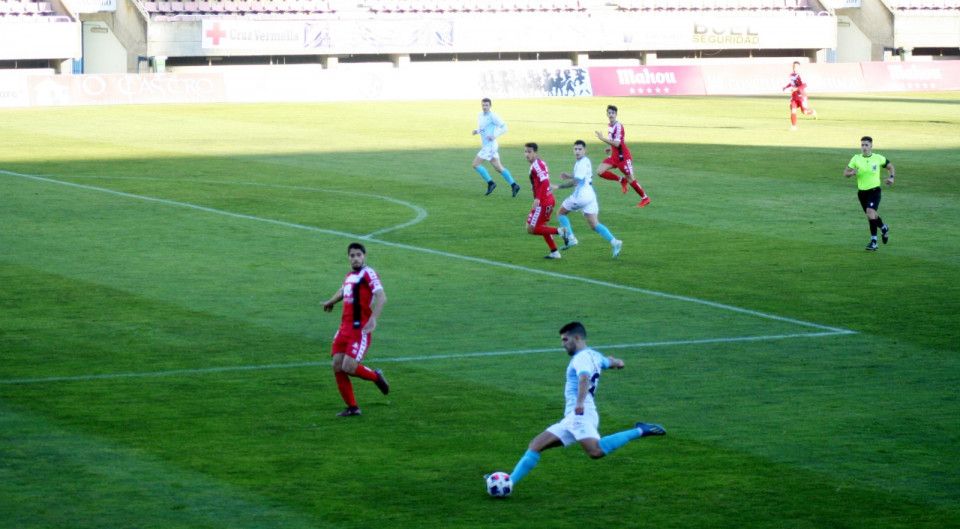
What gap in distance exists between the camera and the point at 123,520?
11039 millimetres

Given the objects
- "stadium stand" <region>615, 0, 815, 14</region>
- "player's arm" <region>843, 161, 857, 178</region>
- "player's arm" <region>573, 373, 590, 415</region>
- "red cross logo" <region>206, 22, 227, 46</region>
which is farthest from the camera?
"stadium stand" <region>615, 0, 815, 14</region>

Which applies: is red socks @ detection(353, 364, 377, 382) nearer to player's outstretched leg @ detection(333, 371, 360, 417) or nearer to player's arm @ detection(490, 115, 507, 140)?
player's outstretched leg @ detection(333, 371, 360, 417)

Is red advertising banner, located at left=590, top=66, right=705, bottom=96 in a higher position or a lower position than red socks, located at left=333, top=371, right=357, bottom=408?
higher

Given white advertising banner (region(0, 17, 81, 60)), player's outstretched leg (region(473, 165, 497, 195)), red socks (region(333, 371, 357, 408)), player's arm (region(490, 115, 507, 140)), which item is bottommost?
red socks (region(333, 371, 357, 408))

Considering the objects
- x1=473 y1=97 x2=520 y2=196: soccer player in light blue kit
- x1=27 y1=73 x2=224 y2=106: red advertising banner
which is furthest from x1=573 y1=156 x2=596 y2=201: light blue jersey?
x1=27 y1=73 x2=224 y2=106: red advertising banner

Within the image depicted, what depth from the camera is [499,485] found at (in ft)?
38.2

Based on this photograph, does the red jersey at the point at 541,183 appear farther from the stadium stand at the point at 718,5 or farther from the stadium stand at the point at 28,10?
the stadium stand at the point at 718,5

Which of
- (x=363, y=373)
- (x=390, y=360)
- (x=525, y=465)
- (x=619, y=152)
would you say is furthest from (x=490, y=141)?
(x=525, y=465)

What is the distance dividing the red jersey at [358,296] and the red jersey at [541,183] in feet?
32.6

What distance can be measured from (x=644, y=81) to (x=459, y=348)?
54381 millimetres

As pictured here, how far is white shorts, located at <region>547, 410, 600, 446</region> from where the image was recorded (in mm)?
11586

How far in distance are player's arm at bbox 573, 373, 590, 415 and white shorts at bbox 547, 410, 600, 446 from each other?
0.08 metres

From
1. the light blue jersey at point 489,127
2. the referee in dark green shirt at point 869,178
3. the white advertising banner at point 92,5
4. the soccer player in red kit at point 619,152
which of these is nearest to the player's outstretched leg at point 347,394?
the referee in dark green shirt at point 869,178

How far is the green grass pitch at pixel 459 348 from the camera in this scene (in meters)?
11.8
